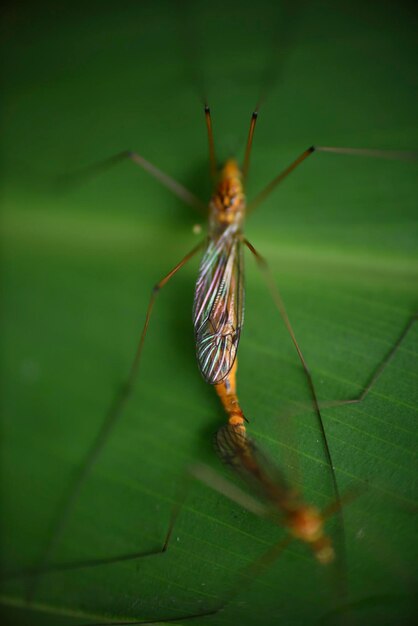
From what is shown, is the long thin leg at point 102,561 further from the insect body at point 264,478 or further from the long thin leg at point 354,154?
the long thin leg at point 354,154

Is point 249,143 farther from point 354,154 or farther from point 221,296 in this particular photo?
point 221,296

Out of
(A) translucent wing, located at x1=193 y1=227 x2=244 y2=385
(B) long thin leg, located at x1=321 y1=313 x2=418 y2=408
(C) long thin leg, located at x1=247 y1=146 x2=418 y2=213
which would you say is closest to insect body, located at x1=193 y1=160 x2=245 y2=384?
(A) translucent wing, located at x1=193 y1=227 x2=244 y2=385

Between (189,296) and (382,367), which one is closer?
(382,367)

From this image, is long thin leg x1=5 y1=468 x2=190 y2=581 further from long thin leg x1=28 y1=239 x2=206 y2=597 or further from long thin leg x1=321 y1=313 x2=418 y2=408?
long thin leg x1=321 y1=313 x2=418 y2=408

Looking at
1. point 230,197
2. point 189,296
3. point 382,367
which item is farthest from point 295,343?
point 230,197

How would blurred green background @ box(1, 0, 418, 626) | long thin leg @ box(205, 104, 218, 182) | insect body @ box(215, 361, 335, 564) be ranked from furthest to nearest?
long thin leg @ box(205, 104, 218, 182)
blurred green background @ box(1, 0, 418, 626)
insect body @ box(215, 361, 335, 564)

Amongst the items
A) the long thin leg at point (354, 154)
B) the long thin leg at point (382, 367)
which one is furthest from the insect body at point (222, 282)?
the long thin leg at point (382, 367)

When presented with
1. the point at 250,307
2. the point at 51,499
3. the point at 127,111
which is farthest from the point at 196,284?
the point at 51,499
